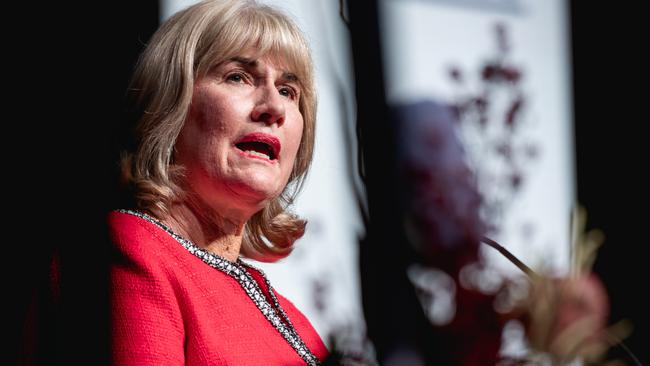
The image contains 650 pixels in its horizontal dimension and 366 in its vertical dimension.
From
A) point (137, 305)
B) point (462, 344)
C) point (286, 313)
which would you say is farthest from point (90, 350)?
point (462, 344)

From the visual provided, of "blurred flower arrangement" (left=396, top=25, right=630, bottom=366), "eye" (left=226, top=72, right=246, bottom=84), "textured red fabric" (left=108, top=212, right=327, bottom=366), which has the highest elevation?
"blurred flower arrangement" (left=396, top=25, right=630, bottom=366)

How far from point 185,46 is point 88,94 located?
8.3 inches

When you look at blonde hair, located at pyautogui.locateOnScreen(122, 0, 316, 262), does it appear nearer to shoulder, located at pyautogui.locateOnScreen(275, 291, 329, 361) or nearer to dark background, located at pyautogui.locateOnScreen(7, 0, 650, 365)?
dark background, located at pyautogui.locateOnScreen(7, 0, 650, 365)

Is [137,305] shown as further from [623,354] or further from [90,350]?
[623,354]

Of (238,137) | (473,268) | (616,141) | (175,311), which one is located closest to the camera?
(473,268)

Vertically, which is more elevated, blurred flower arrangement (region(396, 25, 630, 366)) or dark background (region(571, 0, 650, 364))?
blurred flower arrangement (region(396, 25, 630, 366))

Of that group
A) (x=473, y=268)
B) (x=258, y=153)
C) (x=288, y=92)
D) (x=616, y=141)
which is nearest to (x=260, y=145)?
(x=258, y=153)

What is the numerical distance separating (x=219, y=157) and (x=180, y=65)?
0.16 meters

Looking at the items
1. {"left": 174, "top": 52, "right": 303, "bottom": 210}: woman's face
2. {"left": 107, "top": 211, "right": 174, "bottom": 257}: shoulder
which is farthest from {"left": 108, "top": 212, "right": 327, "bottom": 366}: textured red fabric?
{"left": 174, "top": 52, "right": 303, "bottom": 210}: woman's face

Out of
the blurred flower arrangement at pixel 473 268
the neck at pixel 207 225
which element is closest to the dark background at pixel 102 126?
the neck at pixel 207 225

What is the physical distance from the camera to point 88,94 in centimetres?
128

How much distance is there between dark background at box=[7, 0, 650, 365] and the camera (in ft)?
3.99

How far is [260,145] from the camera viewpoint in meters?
1.16

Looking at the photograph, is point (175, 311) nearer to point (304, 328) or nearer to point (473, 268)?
point (304, 328)
